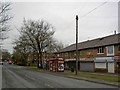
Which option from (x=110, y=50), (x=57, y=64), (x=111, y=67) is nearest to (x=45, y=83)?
(x=111, y=67)

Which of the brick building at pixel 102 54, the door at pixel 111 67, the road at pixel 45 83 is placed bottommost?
the road at pixel 45 83

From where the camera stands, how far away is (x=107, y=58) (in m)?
51.0

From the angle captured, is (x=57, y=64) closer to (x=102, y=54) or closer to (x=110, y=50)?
(x=102, y=54)

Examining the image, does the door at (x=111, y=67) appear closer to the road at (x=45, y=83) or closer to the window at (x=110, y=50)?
the window at (x=110, y=50)

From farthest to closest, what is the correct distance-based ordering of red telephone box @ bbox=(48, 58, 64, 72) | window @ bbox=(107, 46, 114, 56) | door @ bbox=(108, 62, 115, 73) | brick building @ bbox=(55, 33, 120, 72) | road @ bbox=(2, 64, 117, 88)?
1. red telephone box @ bbox=(48, 58, 64, 72)
2. window @ bbox=(107, 46, 114, 56)
3. brick building @ bbox=(55, 33, 120, 72)
4. door @ bbox=(108, 62, 115, 73)
5. road @ bbox=(2, 64, 117, 88)

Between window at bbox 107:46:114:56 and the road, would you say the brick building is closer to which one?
window at bbox 107:46:114:56

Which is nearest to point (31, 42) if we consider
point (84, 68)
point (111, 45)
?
point (84, 68)

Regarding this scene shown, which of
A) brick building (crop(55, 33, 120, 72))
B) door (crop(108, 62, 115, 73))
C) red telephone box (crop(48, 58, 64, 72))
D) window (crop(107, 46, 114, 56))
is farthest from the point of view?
red telephone box (crop(48, 58, 64, 72))

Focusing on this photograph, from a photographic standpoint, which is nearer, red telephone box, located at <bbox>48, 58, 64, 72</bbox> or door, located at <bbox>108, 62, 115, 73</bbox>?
door, located at <bbox>108, 62, 115, 73</bbox>

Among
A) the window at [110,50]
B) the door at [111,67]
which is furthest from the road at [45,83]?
the window at [110,50]

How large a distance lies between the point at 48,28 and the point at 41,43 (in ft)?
13.9

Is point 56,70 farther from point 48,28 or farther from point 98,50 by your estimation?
point 48,28

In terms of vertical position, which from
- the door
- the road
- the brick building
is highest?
the brick building

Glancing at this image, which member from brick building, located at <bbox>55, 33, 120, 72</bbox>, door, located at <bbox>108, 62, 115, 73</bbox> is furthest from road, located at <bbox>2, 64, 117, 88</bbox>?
brick building, located at <bbox>55, 33, 120, 72</bbox>
